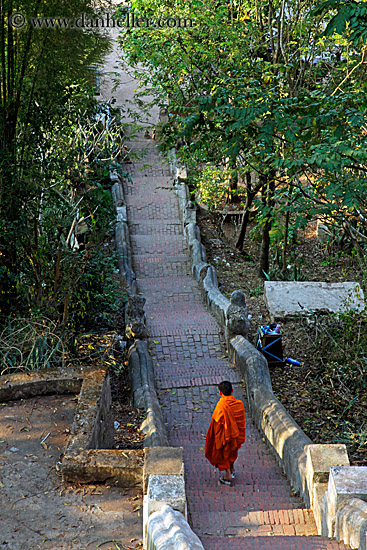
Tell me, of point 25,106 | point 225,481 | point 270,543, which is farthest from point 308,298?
point 270,543

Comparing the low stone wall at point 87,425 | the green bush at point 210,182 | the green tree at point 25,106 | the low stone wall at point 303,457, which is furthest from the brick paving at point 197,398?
the green tree at point 25,106

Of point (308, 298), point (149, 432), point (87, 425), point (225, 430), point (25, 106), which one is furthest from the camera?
point (308, 298)

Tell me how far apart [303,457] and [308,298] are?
21.8ft

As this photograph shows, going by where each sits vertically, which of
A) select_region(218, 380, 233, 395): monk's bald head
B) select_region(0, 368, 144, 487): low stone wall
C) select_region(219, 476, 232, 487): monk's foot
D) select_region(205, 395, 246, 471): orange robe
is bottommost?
select_region(219, 476, 232, 487): monk's foot

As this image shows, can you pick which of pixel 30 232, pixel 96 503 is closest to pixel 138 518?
pixel 96 503

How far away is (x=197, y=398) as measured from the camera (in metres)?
9.27

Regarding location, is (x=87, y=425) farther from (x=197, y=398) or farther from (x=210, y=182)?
(x=210, y=182)

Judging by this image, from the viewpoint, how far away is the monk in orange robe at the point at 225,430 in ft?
21.4

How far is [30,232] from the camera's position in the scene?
9164 mm

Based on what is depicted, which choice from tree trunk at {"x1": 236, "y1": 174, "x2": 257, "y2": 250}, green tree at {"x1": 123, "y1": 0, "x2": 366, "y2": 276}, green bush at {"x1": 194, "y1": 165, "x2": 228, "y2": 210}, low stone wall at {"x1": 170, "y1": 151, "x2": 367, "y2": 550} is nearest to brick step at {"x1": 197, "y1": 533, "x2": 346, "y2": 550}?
low stone wall at {"x1": 170, "y1": 151, "x2": 367, "y2": 550}

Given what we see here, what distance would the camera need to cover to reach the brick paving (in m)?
5.59

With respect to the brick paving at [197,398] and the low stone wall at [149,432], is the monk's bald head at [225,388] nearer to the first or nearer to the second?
the low stone wall at [149,432]

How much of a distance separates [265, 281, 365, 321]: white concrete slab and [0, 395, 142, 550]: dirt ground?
7.17m

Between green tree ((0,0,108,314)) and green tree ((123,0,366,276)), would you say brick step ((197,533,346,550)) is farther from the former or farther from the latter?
green tree ((123,0,366,276))
